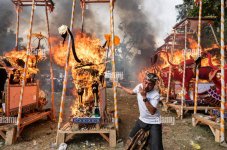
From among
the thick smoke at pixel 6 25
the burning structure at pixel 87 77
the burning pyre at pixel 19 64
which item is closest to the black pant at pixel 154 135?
the burning structure at pixel 87 77

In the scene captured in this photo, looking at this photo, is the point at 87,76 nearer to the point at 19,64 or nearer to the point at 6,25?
the point at 19,64

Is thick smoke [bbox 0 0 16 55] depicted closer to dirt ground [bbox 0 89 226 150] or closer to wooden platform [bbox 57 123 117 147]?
dirt ground [bbox 0 89 226 150]

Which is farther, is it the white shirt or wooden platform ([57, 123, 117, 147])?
wooden platform ([57, 123, 117, 147])

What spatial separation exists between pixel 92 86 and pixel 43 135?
105 inches

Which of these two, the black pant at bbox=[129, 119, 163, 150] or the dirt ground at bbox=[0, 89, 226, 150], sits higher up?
the black pant at bbox=[129, 119, 163, 150]

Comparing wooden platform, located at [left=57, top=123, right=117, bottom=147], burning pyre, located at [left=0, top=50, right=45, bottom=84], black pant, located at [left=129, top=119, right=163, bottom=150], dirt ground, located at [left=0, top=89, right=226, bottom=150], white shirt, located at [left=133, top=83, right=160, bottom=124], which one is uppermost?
burning pyre, located at [left=0, top=50, right=45, bottom=84]

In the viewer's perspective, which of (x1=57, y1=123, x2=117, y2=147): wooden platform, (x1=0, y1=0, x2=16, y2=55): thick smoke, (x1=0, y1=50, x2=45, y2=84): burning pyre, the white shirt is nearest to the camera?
the white shirt

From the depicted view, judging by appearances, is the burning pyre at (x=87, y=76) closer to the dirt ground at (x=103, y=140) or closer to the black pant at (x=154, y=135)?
the dirt ground at (x=103, y=140)

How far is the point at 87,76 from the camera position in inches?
320

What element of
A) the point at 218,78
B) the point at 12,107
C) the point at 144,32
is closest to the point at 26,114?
the point at 12,107

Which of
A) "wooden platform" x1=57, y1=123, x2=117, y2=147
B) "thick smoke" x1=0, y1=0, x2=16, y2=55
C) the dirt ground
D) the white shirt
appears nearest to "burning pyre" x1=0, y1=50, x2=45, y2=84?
the dirt ground

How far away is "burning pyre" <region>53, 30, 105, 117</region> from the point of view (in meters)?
7.80

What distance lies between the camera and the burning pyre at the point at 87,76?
7801 millimetres

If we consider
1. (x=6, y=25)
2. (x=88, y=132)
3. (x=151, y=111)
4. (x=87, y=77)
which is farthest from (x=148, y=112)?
(x=6, y=25)
